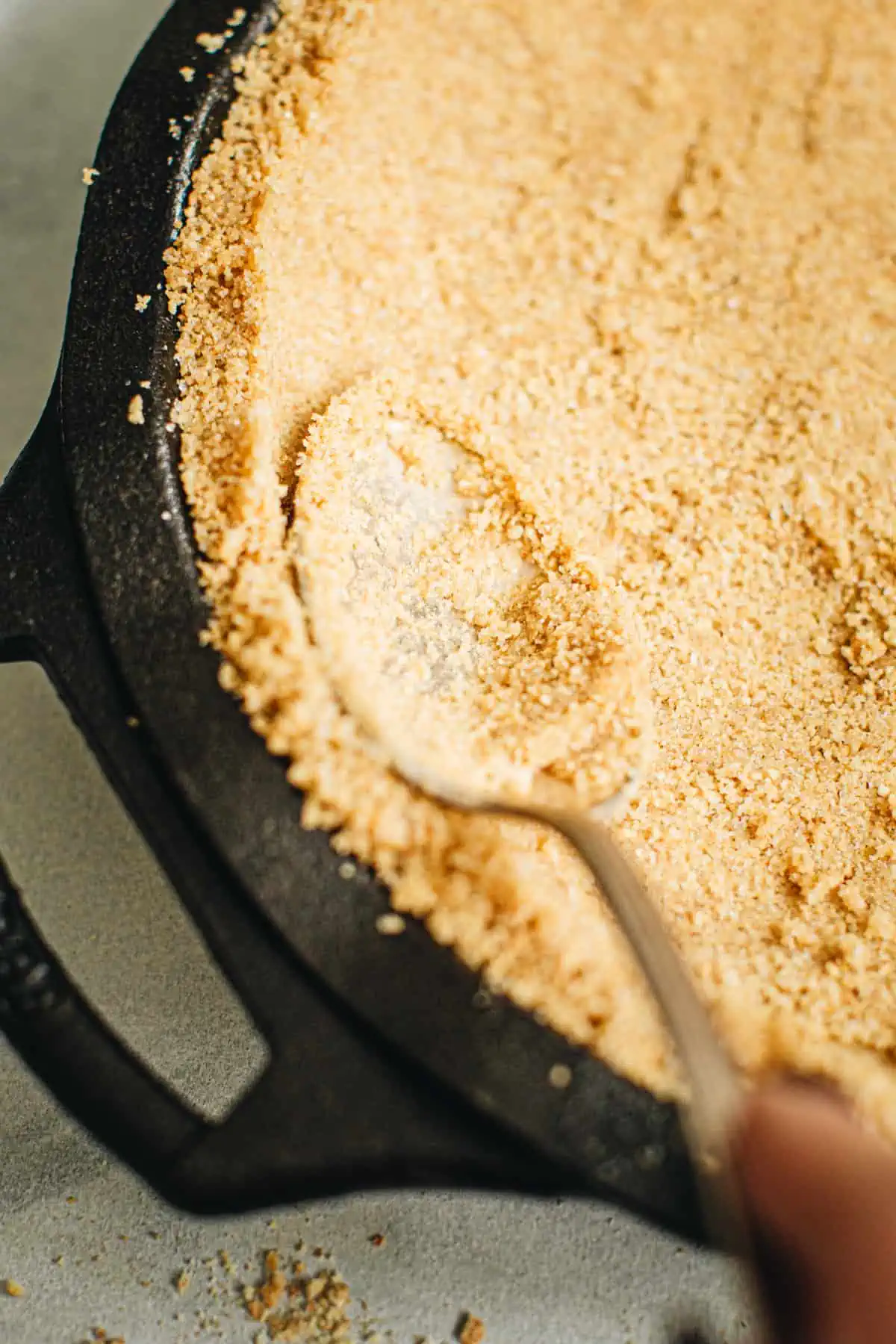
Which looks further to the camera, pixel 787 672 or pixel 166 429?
pixel 787 672

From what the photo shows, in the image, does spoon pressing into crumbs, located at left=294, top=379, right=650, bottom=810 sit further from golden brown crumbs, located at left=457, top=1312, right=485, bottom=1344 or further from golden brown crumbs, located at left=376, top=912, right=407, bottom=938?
golden brown crumbs, located at left=457, top=1312, right=485, bottom=1344

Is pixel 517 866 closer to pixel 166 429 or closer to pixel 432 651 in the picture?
pixel 432 651

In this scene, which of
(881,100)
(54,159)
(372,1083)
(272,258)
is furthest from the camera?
(54,159)

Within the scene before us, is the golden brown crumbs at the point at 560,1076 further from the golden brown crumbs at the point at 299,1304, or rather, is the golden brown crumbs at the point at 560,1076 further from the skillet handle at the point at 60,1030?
the golden brown crumbs at the point at 299,1304

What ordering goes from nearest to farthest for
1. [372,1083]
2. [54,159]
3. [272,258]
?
[372,1083]
[272,258]
[54,159]

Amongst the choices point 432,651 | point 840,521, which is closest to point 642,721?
point 432,651

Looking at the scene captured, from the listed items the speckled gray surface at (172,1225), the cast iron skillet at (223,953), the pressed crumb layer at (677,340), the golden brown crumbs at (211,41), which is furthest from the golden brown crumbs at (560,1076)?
the golden brown crumbs at (211,41)
